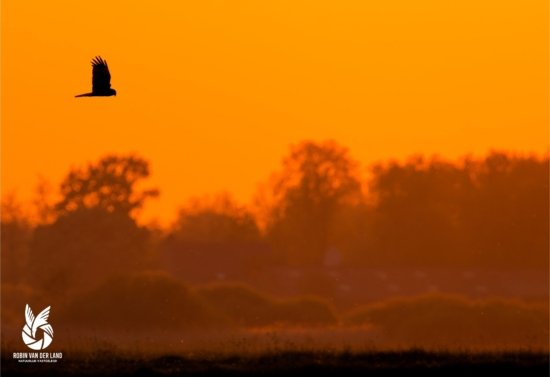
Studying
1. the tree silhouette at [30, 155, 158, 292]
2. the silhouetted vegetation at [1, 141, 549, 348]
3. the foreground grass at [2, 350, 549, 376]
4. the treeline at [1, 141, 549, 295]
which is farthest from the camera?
the treeline at [1, 141, 549, 295]

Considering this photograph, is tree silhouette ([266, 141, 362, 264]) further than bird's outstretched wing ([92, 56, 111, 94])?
Yes

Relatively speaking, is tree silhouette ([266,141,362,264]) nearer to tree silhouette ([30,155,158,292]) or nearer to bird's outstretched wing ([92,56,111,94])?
tree silhouette ([30,155,158,292])

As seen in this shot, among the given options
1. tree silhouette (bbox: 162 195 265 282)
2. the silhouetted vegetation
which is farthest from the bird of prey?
tree silhouette (bbox: 162 195 265 282)

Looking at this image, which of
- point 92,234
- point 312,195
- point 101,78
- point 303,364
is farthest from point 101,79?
point 312,195

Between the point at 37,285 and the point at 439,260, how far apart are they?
37.4 meters

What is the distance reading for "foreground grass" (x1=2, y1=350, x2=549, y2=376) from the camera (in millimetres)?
37531

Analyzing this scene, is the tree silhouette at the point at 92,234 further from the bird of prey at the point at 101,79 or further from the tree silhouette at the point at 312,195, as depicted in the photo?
the bird of prey at the point at 101,79

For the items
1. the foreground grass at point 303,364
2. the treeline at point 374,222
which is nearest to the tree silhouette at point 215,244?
the treeline at point 374,222

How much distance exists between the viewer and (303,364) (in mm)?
38188

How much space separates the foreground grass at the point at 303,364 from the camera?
3753cm

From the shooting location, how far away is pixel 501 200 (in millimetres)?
118750

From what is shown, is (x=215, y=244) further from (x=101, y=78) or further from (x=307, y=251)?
(x=101, y=78)

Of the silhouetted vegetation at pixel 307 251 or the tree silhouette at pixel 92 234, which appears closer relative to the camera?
the silhouetted vegetation at pixel 307 251

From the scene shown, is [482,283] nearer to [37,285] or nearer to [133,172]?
[133,172]
